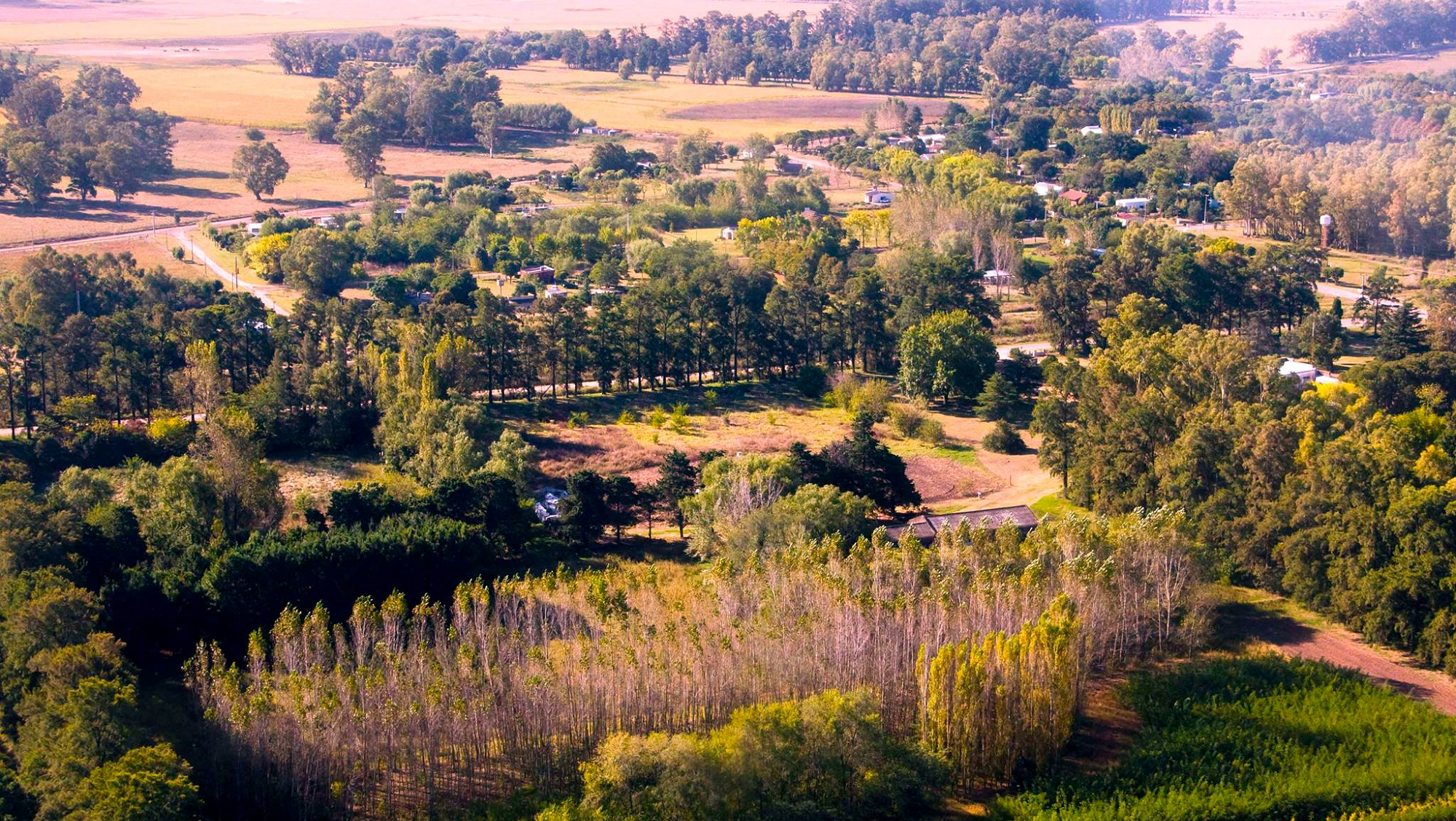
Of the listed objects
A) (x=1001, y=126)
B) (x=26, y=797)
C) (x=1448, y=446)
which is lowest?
(x=26, y=797)

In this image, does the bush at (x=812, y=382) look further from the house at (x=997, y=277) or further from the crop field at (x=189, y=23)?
the crop field at (x=189, y=23)

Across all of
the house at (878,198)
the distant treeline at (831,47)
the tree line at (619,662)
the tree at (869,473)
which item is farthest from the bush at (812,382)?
the distant treeline at (831,47)

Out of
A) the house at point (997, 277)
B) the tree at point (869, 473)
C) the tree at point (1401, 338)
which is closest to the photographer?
the tree at point (869, 473)

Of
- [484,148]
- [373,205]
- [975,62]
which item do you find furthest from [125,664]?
[975,62]

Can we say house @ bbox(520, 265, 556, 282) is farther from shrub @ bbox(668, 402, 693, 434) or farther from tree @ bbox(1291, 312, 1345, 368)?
tree @ bbox(1291, 312, 1345, 368)

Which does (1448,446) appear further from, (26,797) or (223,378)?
(223,378)

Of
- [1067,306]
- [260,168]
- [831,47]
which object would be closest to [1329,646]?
[1067,306]

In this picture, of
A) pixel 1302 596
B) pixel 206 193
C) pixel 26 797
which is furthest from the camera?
pixel 206 193
